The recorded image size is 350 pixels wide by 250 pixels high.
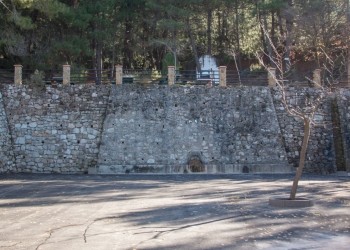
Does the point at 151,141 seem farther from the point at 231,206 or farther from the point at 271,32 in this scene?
the point at 271,32

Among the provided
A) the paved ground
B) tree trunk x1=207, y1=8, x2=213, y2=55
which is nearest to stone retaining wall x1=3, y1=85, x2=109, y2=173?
the paved ground

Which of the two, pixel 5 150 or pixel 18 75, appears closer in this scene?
pixel 5 150

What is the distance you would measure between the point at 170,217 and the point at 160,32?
25.9 m

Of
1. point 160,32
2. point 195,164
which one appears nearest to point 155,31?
point 160,32

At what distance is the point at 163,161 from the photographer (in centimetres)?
2455

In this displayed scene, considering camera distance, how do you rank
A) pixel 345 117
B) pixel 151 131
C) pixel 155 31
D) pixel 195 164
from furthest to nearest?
pixel 155 31, pixel 345 117, pixel 151 131, pixel 195 164

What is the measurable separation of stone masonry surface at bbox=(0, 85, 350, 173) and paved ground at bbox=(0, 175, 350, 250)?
6.48m

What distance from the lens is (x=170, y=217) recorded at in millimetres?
10789

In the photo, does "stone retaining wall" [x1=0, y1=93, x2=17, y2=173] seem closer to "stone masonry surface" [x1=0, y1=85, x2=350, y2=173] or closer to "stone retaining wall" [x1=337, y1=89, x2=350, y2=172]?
"stone masonry surface" [x1=0, y1=85, x2=350, y2=173]

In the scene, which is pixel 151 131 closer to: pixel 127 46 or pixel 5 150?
pixel 5 150

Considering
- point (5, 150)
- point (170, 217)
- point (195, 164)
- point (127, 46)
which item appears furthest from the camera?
point (127, 46)

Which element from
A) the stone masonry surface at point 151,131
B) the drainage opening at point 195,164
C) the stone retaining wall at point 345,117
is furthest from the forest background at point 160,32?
the drainage opening at point 195,164

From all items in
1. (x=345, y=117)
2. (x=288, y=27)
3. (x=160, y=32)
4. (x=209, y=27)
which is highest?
(x=209, y=27)

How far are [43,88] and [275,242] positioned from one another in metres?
19.2
